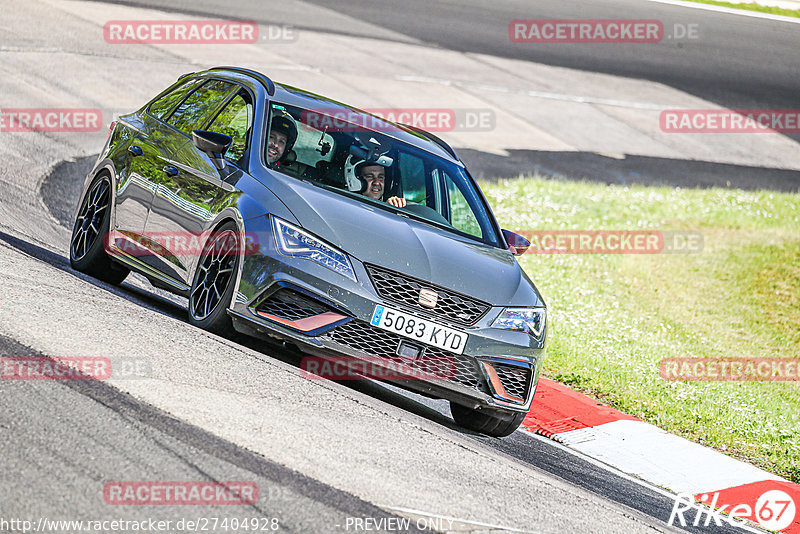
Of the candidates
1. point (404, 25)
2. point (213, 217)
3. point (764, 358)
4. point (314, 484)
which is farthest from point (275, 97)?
point (404, 25)

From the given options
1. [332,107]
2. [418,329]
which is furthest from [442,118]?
[418,329]

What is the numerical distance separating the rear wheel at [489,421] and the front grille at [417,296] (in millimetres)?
813

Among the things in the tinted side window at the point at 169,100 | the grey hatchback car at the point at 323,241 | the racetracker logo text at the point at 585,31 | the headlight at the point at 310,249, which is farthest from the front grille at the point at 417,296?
the racetracker logo text at the point at 585,31

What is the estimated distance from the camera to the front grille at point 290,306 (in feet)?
21.3

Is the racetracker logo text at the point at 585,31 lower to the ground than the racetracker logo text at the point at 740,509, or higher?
higher

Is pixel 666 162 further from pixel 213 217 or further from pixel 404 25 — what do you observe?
pixel 213 217

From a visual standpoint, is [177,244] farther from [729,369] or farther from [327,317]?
[729,369]

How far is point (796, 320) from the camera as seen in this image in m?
13.8

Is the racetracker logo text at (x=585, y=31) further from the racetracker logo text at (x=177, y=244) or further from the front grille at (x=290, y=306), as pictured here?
the front grille at (x=290, y=306)

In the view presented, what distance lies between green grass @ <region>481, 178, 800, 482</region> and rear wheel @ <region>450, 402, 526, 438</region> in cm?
238

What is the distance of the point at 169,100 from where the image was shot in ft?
29.1

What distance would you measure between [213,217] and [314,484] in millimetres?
2702

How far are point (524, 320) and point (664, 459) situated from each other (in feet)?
6.79

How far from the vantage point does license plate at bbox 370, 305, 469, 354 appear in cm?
647
